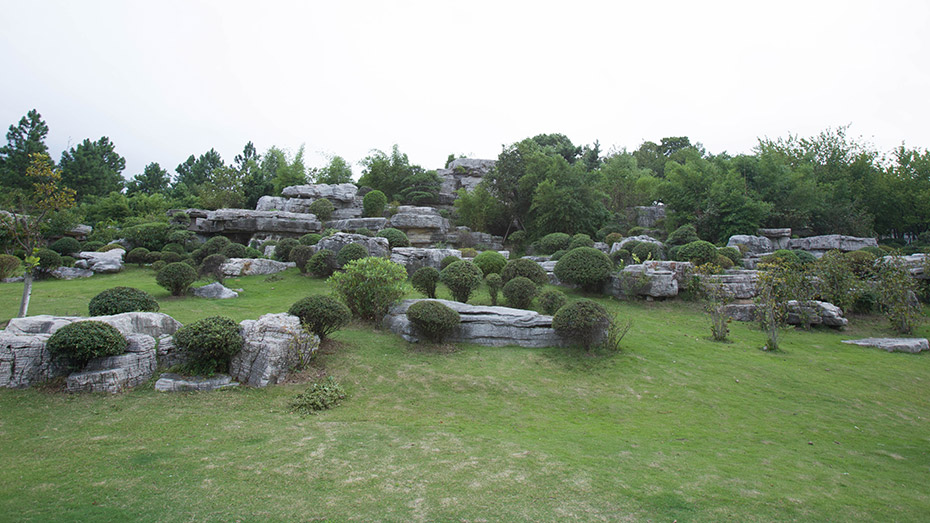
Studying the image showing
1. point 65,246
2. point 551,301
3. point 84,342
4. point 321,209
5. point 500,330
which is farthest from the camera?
point 321,209

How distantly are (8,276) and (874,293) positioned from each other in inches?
1275

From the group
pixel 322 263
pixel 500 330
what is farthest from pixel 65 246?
pixel 500 330

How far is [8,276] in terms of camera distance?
56.4ft

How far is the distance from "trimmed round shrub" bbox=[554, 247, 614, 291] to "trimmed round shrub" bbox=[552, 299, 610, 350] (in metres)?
5.85

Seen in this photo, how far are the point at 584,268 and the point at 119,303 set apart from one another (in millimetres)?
13919

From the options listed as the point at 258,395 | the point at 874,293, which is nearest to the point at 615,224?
the point at 874,293

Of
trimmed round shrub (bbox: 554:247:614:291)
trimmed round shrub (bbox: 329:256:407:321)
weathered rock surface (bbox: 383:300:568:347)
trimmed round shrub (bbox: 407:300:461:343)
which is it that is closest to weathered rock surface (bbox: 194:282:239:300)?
trimmed round shrub (bbox: 329:256:407:321)

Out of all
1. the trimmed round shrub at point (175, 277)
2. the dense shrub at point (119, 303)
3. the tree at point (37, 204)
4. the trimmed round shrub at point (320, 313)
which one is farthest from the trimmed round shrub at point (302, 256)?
the trimmed round shrub at point (320, 313)

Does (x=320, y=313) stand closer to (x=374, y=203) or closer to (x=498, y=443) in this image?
(x=498, y=443)

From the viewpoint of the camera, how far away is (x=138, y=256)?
21.7 meters

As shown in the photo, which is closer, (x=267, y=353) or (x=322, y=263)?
(x=267, y=353)

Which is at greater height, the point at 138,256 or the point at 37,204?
the point at 37,204

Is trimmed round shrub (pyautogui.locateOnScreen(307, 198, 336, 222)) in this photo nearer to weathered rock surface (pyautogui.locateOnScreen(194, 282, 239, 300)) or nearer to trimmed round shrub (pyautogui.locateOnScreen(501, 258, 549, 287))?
weathered rock surface (pyautogui.locateOnScreen(194, 282, 239, 300))

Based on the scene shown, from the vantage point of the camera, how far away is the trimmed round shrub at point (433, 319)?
10539 mm
